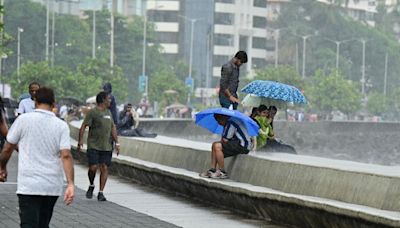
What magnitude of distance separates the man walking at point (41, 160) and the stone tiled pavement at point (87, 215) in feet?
13.1

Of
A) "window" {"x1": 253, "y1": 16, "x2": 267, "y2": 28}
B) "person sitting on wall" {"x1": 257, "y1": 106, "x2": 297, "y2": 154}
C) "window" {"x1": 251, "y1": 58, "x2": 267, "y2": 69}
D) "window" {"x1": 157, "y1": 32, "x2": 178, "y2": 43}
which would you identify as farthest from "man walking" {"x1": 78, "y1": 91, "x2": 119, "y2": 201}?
"window" {"x1": 157, "y1": 32, "x2": 178, "y2": 43}

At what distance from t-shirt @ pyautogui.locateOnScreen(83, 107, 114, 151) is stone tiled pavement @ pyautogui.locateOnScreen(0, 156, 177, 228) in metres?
0.80

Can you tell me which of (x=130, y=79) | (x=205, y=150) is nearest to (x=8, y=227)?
(x=205, y=150)

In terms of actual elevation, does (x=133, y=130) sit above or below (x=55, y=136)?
below

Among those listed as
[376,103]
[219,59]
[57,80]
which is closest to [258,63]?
[219,59]

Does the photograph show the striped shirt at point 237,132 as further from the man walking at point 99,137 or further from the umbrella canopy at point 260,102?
the umbrella canopy at point 260,102

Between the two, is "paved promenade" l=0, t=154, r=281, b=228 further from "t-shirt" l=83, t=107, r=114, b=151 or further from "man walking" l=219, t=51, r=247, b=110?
"man walking" l=219, t=51, r=247, b=110

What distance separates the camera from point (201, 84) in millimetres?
134875

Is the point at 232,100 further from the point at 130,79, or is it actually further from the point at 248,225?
the point at 130,79

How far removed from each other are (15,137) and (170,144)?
37.9ft

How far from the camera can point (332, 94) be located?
376 feet

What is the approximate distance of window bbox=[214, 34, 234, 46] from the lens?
425ft

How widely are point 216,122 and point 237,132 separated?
60.7 inches

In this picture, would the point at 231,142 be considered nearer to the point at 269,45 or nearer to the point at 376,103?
the point at 376,103
